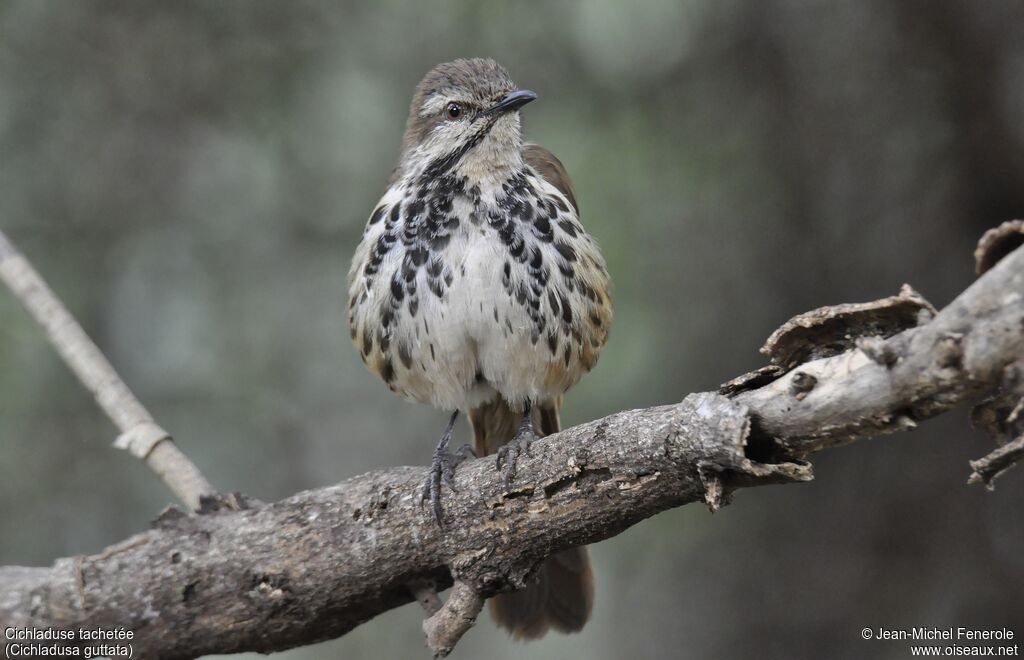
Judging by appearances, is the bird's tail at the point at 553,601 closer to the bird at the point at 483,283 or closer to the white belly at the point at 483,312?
the bird at the point at 483,283

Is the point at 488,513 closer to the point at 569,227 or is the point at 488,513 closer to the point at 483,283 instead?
the point at 483,283

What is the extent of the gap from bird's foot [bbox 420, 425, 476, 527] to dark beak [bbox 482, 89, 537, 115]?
1.36m

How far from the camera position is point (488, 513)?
3.34 m

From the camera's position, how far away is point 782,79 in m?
5.51

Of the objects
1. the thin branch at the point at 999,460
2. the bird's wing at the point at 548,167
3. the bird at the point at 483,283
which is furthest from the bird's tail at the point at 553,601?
the thin branch at the point at 999,460

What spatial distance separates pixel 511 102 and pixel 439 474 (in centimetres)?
156

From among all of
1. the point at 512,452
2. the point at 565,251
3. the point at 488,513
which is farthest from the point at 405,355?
the point at 488,513

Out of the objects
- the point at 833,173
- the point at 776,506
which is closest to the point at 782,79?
the point at 833,173

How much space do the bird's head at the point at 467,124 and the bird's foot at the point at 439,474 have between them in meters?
1.08

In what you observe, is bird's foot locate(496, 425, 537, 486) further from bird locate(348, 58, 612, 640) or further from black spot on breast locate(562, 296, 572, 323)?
black spot on breast locate(562, 296, 572, 323)

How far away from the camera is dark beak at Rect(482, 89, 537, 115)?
427 cm

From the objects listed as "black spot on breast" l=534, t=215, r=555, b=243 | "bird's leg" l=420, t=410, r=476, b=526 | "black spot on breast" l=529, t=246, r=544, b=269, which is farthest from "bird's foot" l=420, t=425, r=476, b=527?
"black spot on breast" l=534, t=215, r=555, b=243

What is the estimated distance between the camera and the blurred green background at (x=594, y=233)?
523cm

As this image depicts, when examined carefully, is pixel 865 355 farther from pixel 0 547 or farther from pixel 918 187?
pixel 0 547
